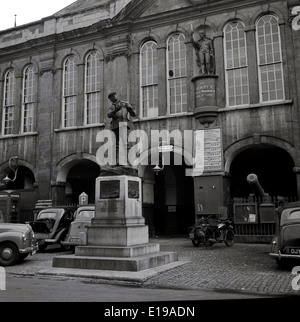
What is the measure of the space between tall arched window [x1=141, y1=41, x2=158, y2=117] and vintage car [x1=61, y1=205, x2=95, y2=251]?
6796mm

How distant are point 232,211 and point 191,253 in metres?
5.03

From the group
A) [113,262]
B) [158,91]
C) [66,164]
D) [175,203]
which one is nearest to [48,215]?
[66,164]

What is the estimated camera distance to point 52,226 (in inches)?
611

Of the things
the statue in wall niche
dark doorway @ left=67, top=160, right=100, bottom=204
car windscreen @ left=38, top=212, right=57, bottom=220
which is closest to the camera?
car windscreen @ left=38, top=212, right=57, bottom=220

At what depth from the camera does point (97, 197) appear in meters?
10.5

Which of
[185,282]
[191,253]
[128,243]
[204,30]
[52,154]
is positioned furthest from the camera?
[52,154]

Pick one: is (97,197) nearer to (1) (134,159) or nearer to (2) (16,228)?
(2) (16,228)

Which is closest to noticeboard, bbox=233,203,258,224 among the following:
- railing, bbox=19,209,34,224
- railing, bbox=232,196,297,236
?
railing, bbox=232,196,297,236

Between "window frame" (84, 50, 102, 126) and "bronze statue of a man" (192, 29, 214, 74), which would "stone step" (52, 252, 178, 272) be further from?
"window frame" (84, 50, 102, 126)

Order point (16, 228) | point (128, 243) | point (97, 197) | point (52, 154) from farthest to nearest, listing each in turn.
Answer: point (52, 154)
point (16, 228)
point (97, 197)
point (128, 243)

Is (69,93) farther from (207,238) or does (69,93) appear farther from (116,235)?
(116,235)

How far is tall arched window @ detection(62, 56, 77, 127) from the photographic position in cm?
2192

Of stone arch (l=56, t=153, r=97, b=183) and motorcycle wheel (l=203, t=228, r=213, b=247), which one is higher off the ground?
stone arch (l=56, t=153, r=97, b=183)
